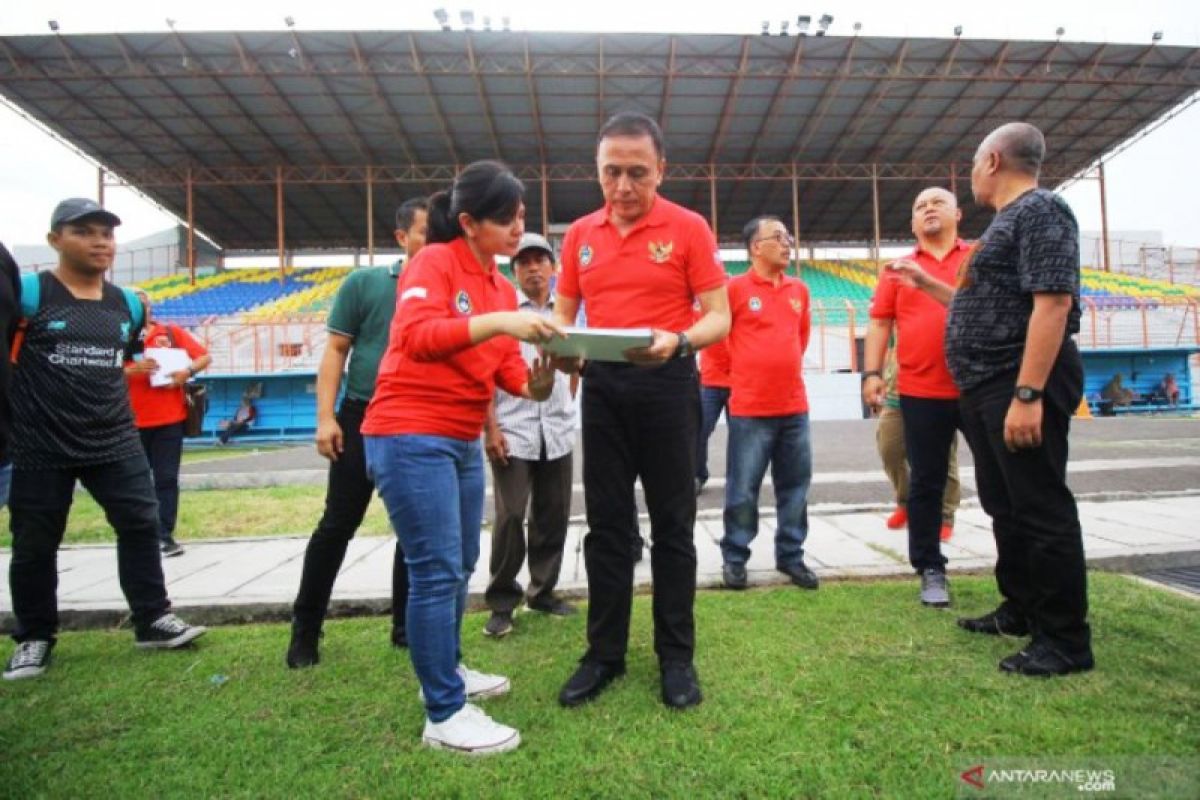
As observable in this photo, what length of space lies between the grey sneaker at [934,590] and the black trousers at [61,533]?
3559mm

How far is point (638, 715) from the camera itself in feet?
7.00

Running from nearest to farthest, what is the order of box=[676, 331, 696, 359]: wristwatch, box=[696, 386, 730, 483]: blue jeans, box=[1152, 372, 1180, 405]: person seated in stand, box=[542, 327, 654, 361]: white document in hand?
box=[542, 327, 654, 361]: white document in hand
box=[676, 331, 696, 359]: wristwatch
box=[696, 386, 730, 483]: blue jeans
box=[1152, 372, 1180, 405]: person seated in stand

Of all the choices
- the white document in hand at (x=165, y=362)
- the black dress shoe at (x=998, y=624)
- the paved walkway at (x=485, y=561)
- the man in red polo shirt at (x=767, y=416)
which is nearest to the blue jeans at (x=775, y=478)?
the man in red polo shirt at (x=767, y=416)

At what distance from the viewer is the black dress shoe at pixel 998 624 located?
2729mm

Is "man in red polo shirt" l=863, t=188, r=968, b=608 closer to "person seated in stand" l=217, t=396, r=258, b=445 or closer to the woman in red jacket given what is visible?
the woman in red jacket

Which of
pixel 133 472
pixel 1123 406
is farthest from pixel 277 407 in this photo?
pixel 1123 406

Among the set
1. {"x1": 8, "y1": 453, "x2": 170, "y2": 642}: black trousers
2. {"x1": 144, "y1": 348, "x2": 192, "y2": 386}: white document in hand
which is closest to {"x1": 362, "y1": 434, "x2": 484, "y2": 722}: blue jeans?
{"x1": 8, "y1": 453, "x2": 170, "y2": 642}: black trousers

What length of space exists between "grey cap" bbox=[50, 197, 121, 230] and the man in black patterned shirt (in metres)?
3.72

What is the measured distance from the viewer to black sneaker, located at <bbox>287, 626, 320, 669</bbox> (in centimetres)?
265

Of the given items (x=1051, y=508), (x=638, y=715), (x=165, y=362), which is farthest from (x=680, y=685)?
(x=165, y=362)

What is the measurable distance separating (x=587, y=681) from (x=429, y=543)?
0.80m

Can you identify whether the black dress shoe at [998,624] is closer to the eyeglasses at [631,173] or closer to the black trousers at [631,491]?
the black trousers at [631,491]

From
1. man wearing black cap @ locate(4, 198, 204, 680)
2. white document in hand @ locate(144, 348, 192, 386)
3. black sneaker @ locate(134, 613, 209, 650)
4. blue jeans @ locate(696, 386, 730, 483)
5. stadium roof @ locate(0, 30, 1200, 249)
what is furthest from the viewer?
stadium roof @ locate(0, 30, 1200, 249)

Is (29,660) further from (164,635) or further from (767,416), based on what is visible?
(767,416)
